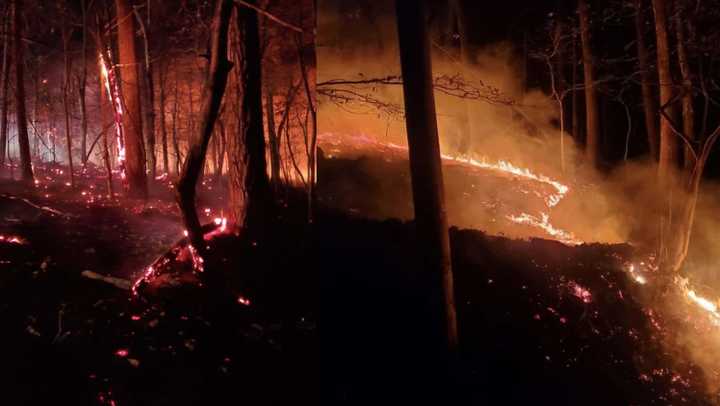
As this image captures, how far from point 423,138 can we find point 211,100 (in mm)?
2966

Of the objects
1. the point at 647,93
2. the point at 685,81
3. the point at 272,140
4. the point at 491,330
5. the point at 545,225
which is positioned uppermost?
the point at 647,93

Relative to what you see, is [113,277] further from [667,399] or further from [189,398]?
[667,399]

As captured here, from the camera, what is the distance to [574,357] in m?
9.62

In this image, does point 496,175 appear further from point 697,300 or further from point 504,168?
point 697,300

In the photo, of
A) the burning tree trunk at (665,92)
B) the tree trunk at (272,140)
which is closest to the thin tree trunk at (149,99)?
the tree trunk at (272,140)

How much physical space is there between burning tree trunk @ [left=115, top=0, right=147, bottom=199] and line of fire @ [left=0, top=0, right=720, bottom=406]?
54 mm

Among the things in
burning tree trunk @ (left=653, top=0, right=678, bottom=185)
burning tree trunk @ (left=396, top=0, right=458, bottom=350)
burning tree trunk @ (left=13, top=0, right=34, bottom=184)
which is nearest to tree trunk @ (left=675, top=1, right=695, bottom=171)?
burning tree trunk @ (left=653, top=0, right=678, bottom=185)

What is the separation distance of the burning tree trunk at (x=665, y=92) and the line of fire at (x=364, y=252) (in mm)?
47

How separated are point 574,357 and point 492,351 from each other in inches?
66.1

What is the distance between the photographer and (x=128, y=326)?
6723 millimetres

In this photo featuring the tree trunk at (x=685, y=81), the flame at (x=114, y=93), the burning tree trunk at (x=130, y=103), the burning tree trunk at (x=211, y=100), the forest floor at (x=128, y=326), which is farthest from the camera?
the burning tree trunk at (x=130, y=103)

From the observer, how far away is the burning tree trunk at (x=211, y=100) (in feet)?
23.0

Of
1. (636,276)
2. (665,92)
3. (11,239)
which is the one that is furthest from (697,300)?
(11,239)

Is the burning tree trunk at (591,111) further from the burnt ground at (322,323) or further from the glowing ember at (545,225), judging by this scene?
the burnt ground at (322,323)
